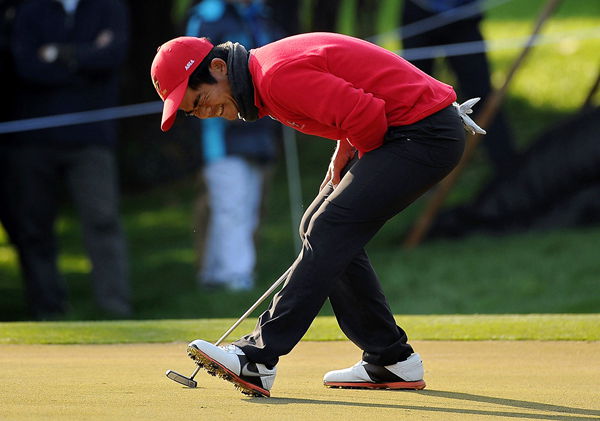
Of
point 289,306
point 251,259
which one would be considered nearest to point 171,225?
point 251,259

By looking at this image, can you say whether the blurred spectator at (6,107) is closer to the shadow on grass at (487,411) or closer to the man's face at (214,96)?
the man's face at (214,96)

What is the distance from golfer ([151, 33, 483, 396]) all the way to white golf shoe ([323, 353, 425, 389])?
1.37 feet

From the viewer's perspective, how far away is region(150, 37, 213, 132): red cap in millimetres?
4621

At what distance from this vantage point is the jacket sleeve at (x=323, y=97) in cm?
448

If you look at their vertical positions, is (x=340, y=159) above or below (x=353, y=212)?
above

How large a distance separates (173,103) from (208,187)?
550cm

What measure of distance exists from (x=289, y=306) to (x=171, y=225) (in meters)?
8.52

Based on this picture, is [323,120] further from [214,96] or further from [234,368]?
[234,368]

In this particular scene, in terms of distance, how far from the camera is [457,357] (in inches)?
232

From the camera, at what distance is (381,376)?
16.8ft

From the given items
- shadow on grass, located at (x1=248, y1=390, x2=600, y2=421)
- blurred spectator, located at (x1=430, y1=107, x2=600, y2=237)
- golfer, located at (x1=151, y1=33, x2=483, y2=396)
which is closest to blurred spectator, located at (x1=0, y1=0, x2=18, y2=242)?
blurred spectator, located at (x1=430, y1=107, x2=600, y2=237)

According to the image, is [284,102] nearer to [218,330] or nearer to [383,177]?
[383,177]

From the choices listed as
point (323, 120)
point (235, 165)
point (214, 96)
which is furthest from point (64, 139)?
point (323, 120)

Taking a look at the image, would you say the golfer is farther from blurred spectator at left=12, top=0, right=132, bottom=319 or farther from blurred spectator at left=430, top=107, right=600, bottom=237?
blurred spectator at left=430, top=107, right=600, bottom=237
